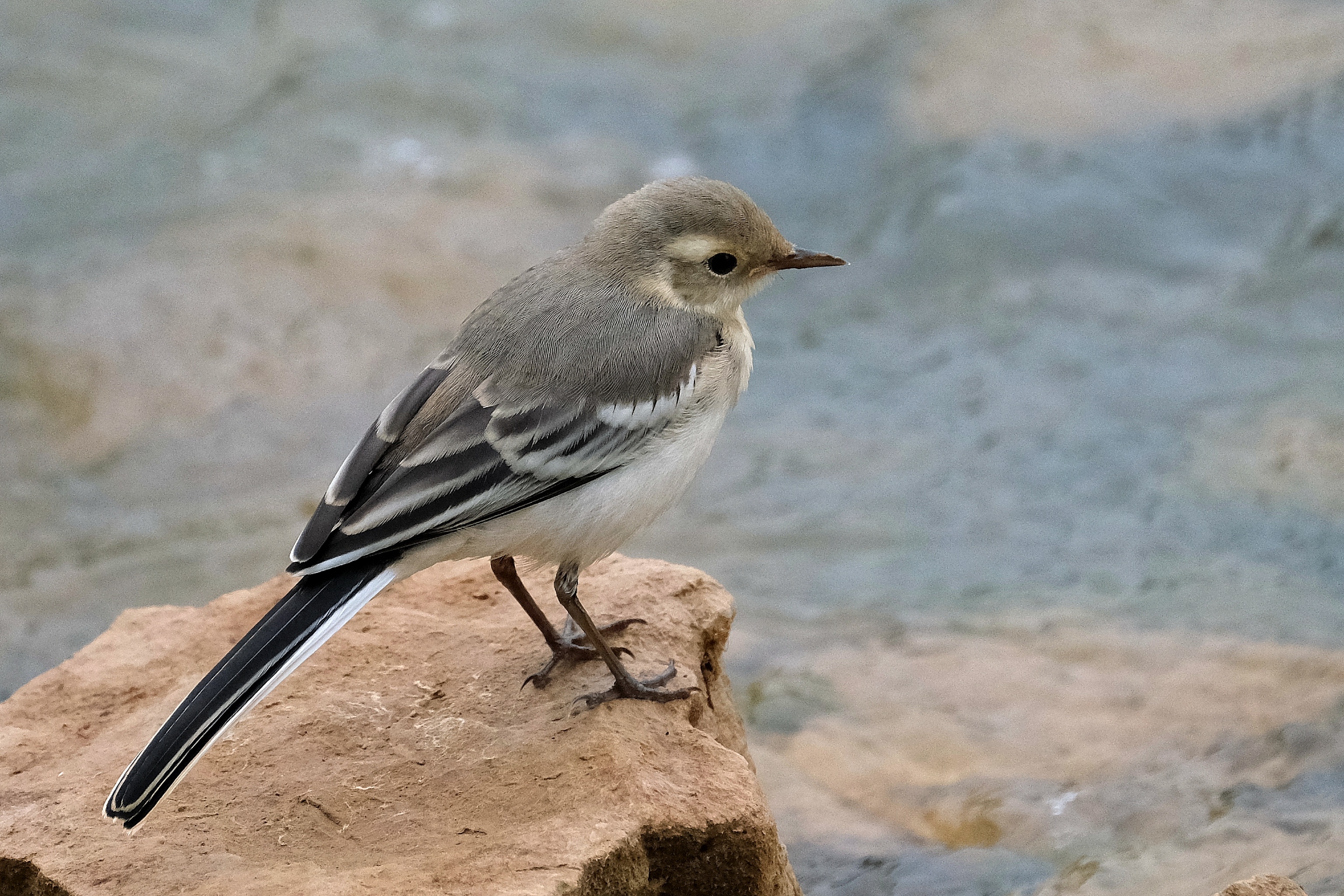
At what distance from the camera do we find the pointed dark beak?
609 cm

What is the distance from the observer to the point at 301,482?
10.6m

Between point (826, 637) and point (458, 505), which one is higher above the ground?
point (458, 505)

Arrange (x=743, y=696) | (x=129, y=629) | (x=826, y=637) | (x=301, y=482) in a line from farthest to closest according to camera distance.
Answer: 1. (x=301, y=482)
2. (x=826, y=637)
3. (x=743, y=696)
4. (x=129, y=629)

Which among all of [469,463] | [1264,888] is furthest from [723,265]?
[1264,888]

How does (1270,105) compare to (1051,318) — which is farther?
(1270,105)

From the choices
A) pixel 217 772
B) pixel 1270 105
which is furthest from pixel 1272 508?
pixel 217 772

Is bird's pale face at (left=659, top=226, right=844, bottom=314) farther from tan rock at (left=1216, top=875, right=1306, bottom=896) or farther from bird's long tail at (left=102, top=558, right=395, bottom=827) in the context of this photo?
tan rock at (left=1216, top=875, right=1306, bottom=896)

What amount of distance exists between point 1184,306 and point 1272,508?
272 centimetres

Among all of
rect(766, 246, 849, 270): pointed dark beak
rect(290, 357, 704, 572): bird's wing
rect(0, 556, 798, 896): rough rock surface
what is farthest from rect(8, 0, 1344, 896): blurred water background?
rect(290, 357, 704, 572): bird's wing

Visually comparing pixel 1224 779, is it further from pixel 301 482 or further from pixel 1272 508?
pixel 301 482

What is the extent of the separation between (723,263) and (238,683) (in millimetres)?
2553

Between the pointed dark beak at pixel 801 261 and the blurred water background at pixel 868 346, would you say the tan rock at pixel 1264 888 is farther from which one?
the pointed dark beak at pixel 801 261

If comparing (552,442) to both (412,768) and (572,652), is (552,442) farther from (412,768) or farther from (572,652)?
(412,768)

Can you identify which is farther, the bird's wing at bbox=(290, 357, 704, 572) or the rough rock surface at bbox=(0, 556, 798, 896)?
the bird's wing at bbox=(290, 357, 704, 572)
